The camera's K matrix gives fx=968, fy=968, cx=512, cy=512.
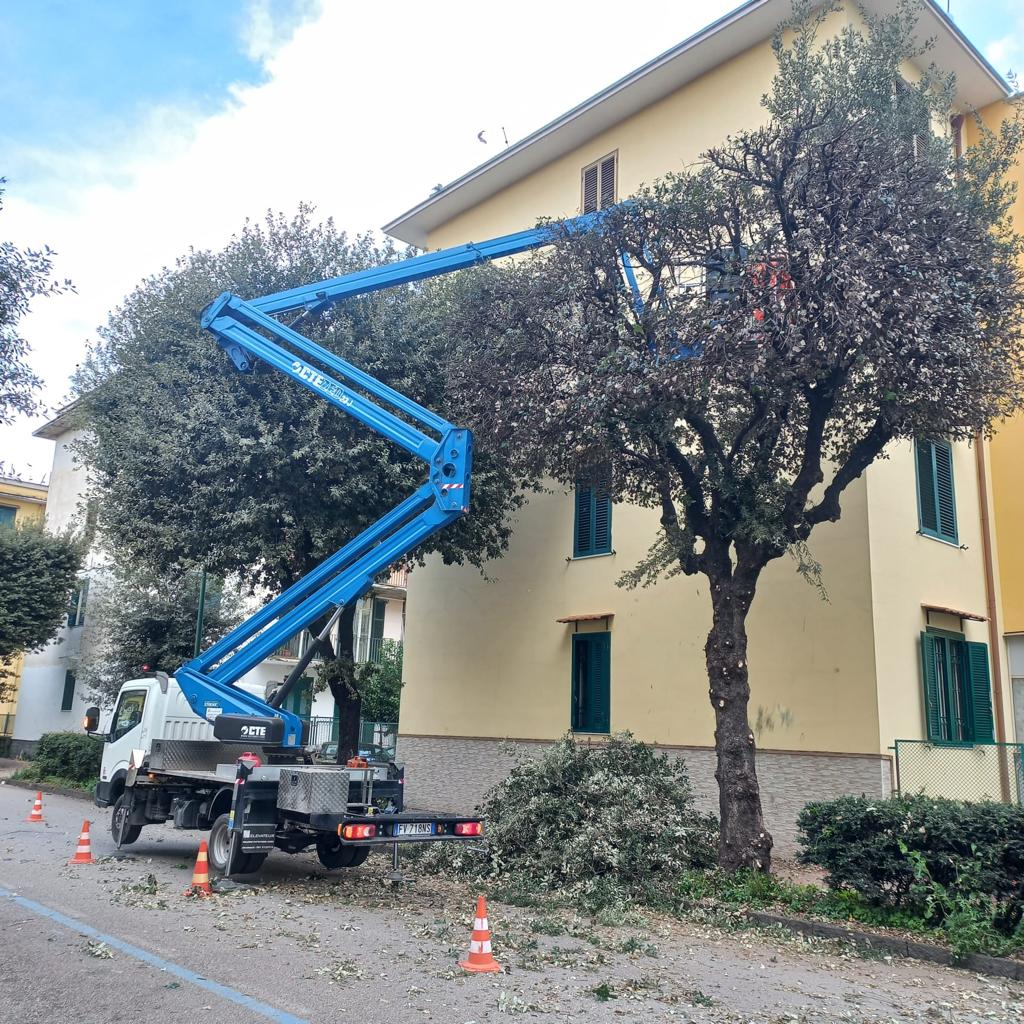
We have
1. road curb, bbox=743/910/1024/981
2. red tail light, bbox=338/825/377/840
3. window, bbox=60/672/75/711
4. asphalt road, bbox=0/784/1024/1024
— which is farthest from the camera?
window, bbox=60/672/75/711

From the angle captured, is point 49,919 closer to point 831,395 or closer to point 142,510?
point 142,510

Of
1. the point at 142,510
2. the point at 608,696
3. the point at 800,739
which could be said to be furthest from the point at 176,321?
the point at 800,739

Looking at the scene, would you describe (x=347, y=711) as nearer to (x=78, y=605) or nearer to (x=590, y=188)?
Result: (x=590, y=188)

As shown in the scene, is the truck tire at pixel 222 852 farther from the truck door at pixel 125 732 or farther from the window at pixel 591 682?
the window at pixel 591 682

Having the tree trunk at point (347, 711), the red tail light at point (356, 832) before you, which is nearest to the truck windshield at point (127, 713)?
the tree trunk at point (347, 711)

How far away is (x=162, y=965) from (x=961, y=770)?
11.6m

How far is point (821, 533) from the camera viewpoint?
14.6 meters

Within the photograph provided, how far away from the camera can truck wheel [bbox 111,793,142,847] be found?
536 inches

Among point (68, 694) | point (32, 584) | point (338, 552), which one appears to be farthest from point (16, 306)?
point (68, 694)

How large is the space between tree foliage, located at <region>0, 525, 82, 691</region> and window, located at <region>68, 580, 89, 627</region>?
88 centimetres

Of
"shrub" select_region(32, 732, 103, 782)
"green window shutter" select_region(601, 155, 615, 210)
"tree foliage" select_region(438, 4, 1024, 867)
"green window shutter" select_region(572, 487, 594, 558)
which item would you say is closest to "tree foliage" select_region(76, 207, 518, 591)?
"green window shutter" select_region(572, 487, 594, 558)

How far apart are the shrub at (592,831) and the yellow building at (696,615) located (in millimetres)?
2721

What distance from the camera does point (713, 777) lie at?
14719mm

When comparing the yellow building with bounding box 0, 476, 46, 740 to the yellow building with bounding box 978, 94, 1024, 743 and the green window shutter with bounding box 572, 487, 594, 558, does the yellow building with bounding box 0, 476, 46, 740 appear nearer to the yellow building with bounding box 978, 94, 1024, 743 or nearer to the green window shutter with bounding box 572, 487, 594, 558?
the green window shutter with bounding box 572, 487, 594, 558
